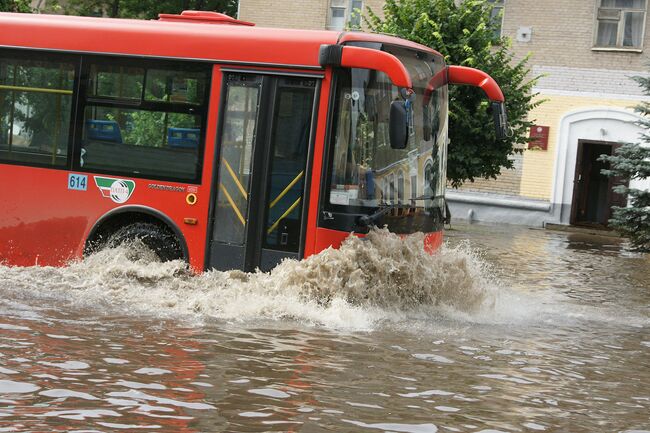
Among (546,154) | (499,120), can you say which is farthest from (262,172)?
(546,154)

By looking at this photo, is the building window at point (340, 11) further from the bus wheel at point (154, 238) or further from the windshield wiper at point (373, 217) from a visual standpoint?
the windshield wiper at point (373, 217)

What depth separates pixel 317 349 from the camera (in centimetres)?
941

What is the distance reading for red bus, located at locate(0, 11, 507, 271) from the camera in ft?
36.7

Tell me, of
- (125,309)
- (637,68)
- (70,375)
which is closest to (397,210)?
(125,309)

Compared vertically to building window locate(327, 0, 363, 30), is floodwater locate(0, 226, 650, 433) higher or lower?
lower

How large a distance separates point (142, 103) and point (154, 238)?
1432 millimetres

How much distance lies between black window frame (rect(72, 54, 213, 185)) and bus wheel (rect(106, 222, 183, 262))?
53 centimetres

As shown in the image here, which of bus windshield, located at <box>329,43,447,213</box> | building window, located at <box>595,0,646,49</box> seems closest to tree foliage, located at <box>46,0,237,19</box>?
building window, located at <box>595,0,646,49</box>

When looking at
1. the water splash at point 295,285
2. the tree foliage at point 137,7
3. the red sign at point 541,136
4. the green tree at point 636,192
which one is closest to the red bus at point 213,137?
the water splash at point 295,285

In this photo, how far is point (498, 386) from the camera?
8453 millimetres

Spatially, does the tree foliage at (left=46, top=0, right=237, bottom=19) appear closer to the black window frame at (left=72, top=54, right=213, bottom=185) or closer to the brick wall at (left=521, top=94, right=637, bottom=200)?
the brick wall at (left=521, top=94, right=637, bottom=200)

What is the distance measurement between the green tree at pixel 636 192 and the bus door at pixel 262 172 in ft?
30.9

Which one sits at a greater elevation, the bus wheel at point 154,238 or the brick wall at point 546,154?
the brick wall at point 546,154

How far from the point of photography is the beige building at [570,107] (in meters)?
30.3
